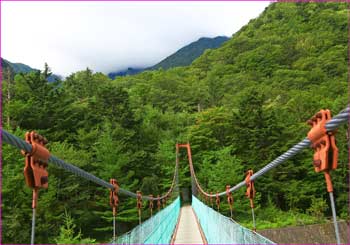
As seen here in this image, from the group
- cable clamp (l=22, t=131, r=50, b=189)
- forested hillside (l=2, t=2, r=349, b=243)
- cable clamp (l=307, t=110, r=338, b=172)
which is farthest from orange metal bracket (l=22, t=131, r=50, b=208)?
forested hillside (l=2, t=2, r=349, b=243)

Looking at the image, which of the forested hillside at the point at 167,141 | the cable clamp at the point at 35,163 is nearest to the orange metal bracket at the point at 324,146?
the cable clamp at the point at 35,163

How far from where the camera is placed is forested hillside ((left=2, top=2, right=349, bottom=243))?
41.9ft

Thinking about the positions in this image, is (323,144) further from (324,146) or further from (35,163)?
(35,163)

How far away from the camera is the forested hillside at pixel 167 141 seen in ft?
41.9

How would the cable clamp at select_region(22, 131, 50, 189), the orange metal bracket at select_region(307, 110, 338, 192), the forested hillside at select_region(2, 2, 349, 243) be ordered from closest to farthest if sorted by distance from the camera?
the orange metal bracket at select_region(307, 110, 338, 192) < the cable clamp at select_region(22, 131, 50, 189) < the forested hillside at select_region(2, 2, 349, 243)

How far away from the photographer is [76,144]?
16781 mm

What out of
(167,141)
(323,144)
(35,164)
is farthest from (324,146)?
(167,141)

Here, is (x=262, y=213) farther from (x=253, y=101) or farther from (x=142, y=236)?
(x=142, y=236)

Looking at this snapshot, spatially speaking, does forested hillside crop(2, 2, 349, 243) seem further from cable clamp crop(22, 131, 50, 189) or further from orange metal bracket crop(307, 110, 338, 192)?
orange metal bracket crop(307, 110, 338, 192)

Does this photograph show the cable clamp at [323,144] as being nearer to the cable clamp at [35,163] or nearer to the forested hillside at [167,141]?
the cable clamp at [35,163]

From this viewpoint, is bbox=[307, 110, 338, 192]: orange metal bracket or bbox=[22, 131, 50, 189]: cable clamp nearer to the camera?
bbox=[307, 110, 338, 192]: orange metal bracket

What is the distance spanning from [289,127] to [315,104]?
10.9 feet

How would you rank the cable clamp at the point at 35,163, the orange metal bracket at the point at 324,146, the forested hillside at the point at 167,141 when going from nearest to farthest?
the orange metal bracket at the point at 324,146
the cable clamp at the point at 35,163
the forested hillside at the point at 167,141

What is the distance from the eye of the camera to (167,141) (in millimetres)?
22578
